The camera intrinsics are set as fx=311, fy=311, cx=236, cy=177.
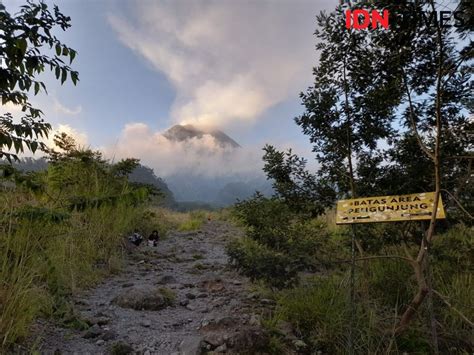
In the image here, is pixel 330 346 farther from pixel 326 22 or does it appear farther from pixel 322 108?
pixel 326 22

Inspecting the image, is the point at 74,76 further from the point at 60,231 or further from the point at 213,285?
the point at 213,285

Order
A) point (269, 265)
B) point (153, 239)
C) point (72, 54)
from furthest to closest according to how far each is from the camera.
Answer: point (153, 239), point (269, 265), point (72, 54)

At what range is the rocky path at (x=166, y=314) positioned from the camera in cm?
270

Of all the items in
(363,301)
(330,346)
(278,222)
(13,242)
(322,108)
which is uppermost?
(322,108)

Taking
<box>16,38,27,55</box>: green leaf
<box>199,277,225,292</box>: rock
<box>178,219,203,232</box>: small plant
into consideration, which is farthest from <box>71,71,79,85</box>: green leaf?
<box>178,219,203,232</box>: small plant

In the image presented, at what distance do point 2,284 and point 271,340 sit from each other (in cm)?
229

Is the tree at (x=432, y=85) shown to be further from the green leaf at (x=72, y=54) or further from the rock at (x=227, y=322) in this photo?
the green leaf at (x=72, y=54)

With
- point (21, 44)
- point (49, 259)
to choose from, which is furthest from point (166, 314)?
point (21, 44)

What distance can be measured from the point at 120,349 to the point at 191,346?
1.94 ft

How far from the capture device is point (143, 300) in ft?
12.1

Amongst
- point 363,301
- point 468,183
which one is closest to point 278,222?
point 363,301

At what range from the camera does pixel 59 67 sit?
190 centimetres

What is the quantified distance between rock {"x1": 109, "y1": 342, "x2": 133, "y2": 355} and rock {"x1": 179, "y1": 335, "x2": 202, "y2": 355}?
437 millimetres

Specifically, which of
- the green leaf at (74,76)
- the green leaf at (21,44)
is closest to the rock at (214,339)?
the green leaf at (74,76)
